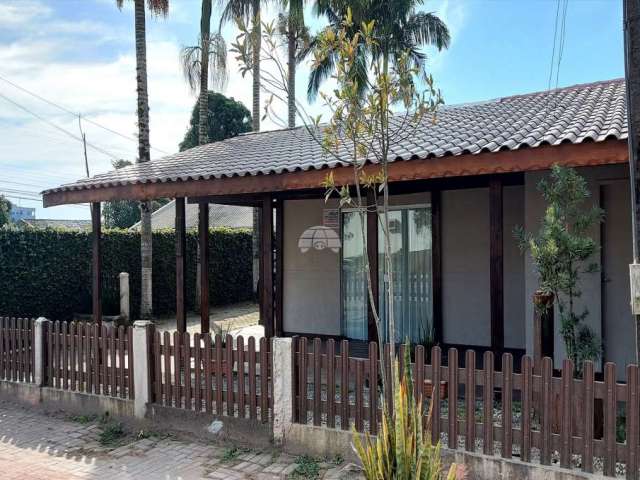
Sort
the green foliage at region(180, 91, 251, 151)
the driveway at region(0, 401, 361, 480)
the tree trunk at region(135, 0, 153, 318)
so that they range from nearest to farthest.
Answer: the driveway at region(0, 401, 361, 480), the tree trunk at region(135, 0, 153, 318), the green foliage at region(180, 91, 251, 151)

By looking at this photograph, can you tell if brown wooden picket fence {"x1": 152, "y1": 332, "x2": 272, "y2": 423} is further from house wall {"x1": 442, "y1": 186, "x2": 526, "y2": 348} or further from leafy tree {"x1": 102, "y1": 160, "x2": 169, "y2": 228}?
leafy tree {"x1": 102, "y1": 160, "x2": 169, "y2": 228}

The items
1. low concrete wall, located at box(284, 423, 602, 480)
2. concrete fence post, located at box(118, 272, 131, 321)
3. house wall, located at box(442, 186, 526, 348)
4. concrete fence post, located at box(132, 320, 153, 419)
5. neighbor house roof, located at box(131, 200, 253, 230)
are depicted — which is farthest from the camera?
neighbor house roof, located at box(131, 200, 253, 230)

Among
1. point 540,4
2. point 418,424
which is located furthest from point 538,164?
point 540,4

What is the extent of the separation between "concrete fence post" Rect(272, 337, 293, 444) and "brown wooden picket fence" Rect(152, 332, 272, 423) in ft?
0.43

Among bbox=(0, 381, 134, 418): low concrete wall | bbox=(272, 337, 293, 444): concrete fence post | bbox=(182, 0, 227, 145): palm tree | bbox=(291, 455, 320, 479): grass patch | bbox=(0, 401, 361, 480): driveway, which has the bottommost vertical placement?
bbox=(0, 401, 361, 480): driveway

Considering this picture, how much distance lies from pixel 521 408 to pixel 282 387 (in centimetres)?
222

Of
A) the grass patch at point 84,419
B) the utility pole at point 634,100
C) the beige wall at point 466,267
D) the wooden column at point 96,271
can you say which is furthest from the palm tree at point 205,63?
the utility pole at point 634,100

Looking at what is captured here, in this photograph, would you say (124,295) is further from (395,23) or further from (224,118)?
(224,118)

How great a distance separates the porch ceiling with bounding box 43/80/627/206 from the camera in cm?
527

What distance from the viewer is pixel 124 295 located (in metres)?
13.2

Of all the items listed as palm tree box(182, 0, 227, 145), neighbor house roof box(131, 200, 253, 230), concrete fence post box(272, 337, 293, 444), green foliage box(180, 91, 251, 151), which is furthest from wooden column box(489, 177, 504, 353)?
green foliage box(180, 91, 251, 151)

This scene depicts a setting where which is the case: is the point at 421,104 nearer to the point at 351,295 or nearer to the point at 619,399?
the point at 619,399

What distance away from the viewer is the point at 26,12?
11.4 m

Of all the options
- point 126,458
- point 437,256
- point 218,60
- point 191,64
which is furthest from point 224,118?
point 126,458
